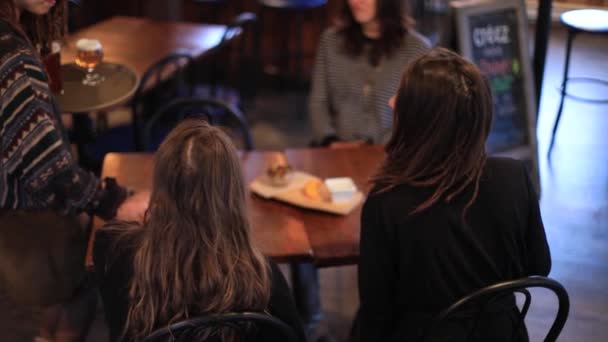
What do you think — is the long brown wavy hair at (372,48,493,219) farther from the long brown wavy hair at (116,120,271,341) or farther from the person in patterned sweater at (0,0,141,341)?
the person in patterned sweater at (0,0,141,341)

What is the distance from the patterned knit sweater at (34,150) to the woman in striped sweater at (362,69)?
3.83 feet

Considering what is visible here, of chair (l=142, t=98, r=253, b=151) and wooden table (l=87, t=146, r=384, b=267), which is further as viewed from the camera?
chair (l=142, t=98, r=253, b=151)

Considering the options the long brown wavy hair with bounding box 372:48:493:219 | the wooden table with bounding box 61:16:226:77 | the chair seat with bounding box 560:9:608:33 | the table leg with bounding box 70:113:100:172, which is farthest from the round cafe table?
the chair seat with bounding box 560:9:608:33

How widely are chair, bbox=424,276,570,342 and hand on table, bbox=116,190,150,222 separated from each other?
2.86 ft

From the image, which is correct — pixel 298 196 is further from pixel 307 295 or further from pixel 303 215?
pixel 307 295

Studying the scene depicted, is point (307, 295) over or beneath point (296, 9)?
beneath

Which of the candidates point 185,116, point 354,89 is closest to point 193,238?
point 185,116

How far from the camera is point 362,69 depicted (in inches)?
114

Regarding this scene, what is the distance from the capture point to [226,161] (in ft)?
4.79

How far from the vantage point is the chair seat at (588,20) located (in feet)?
12.1

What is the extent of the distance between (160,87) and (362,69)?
1.74 m

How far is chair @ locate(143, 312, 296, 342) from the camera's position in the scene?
57.2 inches

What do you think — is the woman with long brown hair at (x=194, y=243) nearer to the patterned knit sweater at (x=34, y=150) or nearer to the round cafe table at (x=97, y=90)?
the patterned knit sweater at (x=34, y=150)

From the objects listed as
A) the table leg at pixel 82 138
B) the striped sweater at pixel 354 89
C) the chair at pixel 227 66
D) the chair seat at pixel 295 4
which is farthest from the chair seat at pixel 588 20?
the table leg at pixel 82 138
